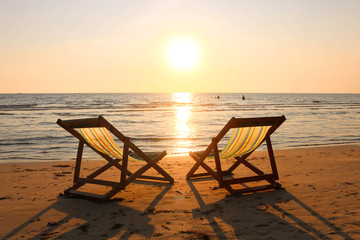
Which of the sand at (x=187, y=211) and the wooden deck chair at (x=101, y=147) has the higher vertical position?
the wooden deck chair at (x=101, y=147)

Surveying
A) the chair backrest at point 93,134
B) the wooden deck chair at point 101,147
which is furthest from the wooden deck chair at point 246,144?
the chair backrest at point 93,134

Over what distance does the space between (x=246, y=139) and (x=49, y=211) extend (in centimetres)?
320

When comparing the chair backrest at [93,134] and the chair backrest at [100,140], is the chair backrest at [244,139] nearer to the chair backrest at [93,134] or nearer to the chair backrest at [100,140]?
the chair backrest at [93,134]

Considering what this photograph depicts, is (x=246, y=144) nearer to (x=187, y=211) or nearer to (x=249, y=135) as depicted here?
(x=249, y=135)

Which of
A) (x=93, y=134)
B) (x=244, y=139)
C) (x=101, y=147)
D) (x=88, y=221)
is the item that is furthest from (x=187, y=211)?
(x=93, y=134)

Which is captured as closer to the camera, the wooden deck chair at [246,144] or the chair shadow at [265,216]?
the chair shadow at [265,216]

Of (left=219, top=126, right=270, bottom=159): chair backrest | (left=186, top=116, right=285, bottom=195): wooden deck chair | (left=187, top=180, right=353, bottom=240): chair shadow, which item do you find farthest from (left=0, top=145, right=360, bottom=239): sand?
(left=219, top=126, right=270, bottom=159): chair backrest

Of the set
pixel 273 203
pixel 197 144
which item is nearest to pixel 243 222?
pixel 273 203

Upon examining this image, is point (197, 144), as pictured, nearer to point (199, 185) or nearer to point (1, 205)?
point (199, 185)

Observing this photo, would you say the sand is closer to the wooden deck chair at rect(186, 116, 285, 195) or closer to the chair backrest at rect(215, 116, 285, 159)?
the wooden deck chair at rect(186, 116, 285, 195)

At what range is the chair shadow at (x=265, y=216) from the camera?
319 cm

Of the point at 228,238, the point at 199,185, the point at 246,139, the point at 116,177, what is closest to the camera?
the point at 228,238

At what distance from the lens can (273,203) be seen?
421 centimetres

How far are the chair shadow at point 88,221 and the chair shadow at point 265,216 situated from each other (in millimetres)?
785
